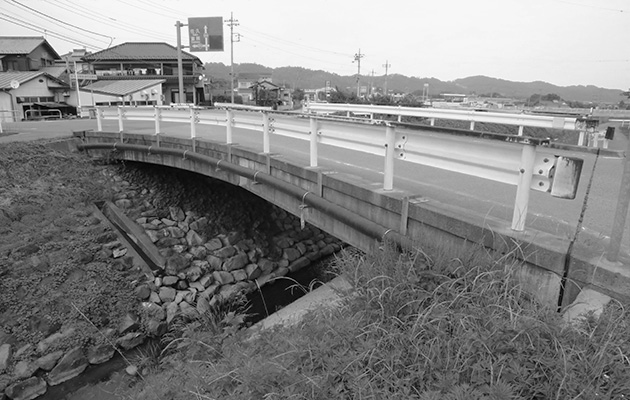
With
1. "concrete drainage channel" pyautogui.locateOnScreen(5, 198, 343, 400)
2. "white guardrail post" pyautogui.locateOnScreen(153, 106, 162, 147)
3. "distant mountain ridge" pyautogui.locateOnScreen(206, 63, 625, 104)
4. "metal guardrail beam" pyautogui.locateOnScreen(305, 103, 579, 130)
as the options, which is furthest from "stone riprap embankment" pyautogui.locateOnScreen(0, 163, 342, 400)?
"distant mountain ridge" pyautogui.locateOnScreen(206, 63, 625, 104)

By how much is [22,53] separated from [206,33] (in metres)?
24.2

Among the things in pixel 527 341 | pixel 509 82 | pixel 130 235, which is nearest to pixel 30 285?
pixel 130 235

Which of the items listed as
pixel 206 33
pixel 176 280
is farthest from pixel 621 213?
pixel 206 33

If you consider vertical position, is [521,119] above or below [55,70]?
below

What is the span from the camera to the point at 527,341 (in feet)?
9.50

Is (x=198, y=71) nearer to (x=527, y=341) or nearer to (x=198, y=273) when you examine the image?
(x=198, y=273)

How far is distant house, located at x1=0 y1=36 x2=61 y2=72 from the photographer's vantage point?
4003 cm

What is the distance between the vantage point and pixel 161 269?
37.1ft

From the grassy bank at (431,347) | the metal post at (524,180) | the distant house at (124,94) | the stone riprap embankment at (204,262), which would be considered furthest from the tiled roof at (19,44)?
the metal post at (524,180)

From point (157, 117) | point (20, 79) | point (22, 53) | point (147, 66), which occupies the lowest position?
point (157, 117)

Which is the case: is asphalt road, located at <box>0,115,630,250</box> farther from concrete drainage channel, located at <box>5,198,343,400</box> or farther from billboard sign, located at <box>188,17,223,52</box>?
billboard sign, located at <box>188,17,223,52</box>

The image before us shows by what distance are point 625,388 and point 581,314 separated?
65cm

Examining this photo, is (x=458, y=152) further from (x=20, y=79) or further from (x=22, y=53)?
(x=22, y=53)

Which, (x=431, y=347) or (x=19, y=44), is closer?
(x=431, y=347)
